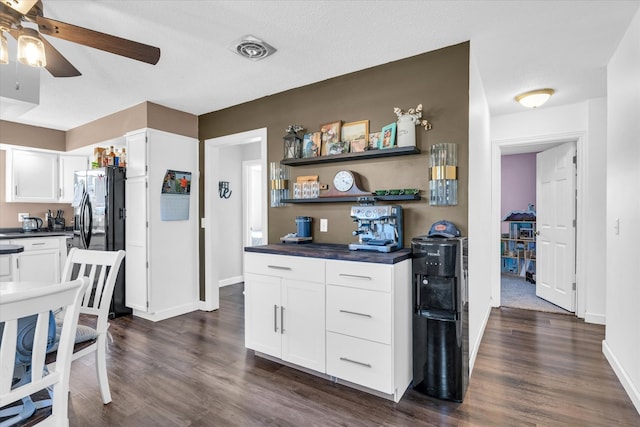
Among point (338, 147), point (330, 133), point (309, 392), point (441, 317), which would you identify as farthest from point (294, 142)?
point (309, 392)

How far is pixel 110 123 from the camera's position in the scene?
4.21 meters

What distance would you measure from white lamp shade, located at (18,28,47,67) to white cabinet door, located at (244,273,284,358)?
1.87m

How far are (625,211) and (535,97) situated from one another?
1.60m

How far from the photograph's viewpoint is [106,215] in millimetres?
3791

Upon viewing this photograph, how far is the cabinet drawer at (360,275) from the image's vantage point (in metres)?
2.09

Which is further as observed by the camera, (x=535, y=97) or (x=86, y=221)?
(x=86, y=221)

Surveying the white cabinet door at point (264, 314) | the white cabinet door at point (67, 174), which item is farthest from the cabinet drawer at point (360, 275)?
the white cabinet door at point (67, 174)

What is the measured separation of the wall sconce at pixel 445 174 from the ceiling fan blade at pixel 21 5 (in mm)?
2379

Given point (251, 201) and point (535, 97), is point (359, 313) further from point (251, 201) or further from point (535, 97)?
point (251, 201)

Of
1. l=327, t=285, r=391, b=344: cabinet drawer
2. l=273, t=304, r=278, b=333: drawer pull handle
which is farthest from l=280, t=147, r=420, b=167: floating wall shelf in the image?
l=273, t=304, r=278, b=333: drawer pull handle

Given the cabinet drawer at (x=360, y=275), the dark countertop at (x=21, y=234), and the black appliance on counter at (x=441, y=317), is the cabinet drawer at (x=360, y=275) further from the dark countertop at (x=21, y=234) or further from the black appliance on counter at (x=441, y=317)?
the dark countertop at (x=21, y=234)

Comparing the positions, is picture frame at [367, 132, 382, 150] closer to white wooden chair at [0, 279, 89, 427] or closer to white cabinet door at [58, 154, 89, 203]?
white wooden chair at [0, 279, 89, 427]

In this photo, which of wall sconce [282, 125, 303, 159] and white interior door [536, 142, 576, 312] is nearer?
wall sconce [282, 125, 303, 159]

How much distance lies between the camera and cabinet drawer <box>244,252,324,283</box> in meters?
2.40
